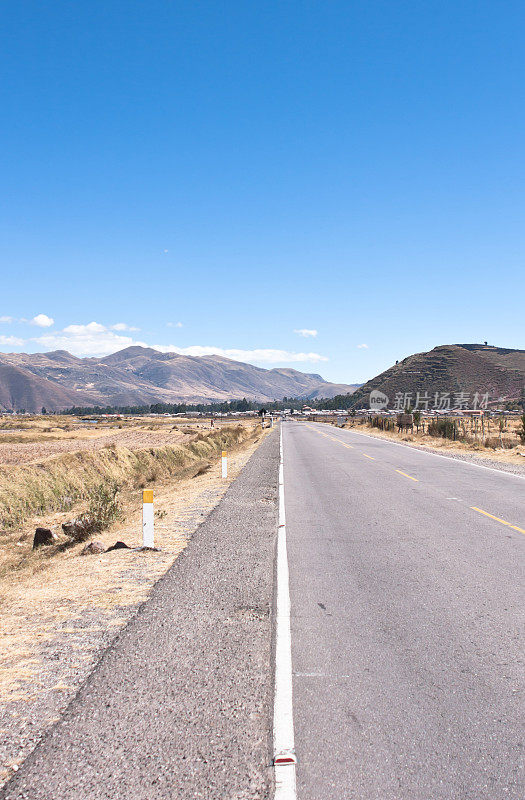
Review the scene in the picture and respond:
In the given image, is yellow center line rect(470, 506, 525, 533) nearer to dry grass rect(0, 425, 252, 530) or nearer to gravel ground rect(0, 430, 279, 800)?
gravel ground rect(0, 430, 279, 800)

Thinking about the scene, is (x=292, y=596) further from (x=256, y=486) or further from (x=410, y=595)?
(x=256, y=486)

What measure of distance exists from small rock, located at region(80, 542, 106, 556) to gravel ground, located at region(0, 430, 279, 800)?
10.6 ft

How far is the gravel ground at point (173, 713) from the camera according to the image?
301 cm

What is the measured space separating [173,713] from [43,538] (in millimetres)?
8640

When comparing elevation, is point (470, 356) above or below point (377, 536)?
above

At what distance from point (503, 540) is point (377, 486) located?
6453 millimetres

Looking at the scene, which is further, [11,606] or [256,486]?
[256,486]

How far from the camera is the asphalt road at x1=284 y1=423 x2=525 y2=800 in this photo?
3092 mm

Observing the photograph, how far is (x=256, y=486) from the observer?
15.6 metres

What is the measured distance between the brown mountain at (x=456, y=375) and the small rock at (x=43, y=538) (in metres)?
128

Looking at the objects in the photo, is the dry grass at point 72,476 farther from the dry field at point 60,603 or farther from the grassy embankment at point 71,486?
the dry field at point 60,603

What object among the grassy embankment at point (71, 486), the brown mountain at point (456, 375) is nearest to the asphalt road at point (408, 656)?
the grassy embankment at point (71, 486)

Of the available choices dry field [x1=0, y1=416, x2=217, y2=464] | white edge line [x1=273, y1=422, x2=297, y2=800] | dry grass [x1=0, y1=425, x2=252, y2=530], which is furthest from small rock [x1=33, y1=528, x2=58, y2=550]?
dry field [x1=0, y1=416, x2=217, y2=464]

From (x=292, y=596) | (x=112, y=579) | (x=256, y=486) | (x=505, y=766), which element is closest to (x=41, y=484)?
(x=256, y=486)
